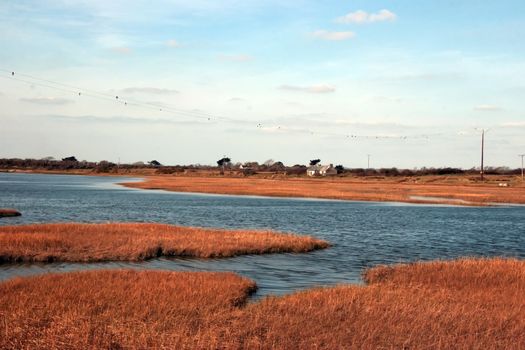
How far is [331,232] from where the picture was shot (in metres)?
47.4

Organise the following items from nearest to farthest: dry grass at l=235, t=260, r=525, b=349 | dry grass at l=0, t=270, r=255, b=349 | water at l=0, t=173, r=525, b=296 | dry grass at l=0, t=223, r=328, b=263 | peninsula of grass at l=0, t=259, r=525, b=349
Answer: dry grass at l=0, t=270, r=255, b=349
peninsula of grass at l=0, t=259, r=525, b=349
dry grass at l=235, t=260, r=525, b=349
water at l=0, t=173, r=525, b=296
dry grass at l=0, t=223, r=328, b=263

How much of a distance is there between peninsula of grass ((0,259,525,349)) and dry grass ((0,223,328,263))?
258 inches

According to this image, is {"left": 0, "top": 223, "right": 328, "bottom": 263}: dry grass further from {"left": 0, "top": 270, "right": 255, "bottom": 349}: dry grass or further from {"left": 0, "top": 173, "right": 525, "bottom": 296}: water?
{"left": 0, "top": 270, "right": 255, "bottom": 349}: dry grass

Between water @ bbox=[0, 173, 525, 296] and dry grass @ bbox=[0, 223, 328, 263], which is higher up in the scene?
dry grass @ bbox=[0, 223, 328, 263]

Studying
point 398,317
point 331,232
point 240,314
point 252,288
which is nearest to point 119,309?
point 240,314

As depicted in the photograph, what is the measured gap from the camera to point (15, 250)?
2892 centimetres

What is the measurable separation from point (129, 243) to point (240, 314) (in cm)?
1712

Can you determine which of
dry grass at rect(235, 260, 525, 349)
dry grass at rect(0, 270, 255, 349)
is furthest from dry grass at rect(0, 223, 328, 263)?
dry grass at rect(235, 260, 525, 349)

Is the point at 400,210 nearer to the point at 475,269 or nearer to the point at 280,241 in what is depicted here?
the point at 280,241

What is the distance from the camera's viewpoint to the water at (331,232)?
2797 centimetres

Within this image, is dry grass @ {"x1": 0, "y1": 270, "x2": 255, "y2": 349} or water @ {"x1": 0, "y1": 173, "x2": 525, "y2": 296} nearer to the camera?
dry grass @ {"x1": 0, "y1": 270, "x2": 255, "y2": 349}

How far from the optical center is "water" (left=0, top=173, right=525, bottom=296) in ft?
91.8

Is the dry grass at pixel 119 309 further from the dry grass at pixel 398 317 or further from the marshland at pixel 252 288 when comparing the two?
the dry grass at pixel 398 317

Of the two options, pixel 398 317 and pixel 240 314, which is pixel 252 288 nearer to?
pixel 240 314
